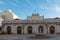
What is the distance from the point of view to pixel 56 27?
53.5m

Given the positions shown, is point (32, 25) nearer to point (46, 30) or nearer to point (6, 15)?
point (46, 30)

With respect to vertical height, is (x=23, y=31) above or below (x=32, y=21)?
below

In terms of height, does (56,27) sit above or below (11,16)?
below

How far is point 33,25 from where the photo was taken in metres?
54.5

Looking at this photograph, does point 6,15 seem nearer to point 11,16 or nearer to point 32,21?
point 11,16

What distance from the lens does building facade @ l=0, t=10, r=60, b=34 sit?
5372 centimetres

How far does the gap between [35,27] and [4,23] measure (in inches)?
422

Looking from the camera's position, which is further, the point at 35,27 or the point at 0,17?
the point at 0,17

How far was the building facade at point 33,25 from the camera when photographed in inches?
2115

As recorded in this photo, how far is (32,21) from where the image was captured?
54.4 meters

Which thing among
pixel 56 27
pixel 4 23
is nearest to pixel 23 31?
pixel 4 23

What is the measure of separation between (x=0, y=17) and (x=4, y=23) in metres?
8.00

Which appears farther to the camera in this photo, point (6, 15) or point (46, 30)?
point (6, 15)

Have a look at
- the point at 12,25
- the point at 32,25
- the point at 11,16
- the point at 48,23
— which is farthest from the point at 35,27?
the point at 11,16
